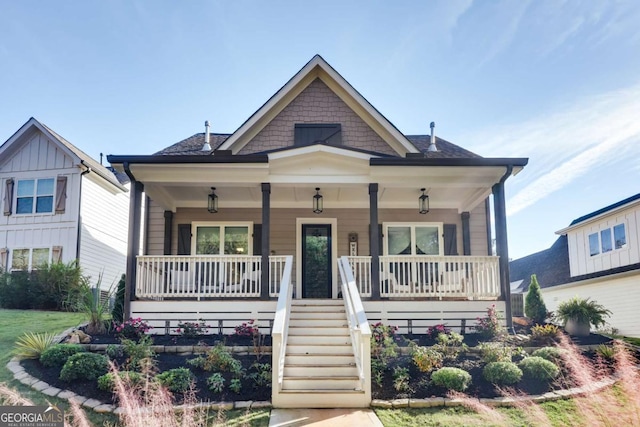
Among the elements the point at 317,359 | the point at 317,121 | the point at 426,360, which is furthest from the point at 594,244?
the point at 317,359

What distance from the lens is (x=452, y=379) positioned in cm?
721

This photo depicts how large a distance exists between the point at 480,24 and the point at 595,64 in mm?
2910

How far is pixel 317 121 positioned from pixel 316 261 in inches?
146

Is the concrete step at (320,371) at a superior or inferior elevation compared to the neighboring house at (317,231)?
inferior

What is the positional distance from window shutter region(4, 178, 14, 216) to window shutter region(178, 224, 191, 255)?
26.6 feet

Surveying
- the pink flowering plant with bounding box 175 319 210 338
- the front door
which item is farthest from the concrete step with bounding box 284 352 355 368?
the front door

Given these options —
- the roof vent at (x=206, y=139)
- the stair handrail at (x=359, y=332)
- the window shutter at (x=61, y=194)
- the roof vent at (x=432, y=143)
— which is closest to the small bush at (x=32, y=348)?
the stair handrail at (x=359, y=332)

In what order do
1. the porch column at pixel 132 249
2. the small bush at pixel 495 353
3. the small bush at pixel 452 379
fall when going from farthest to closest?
the porch column at pixel 132 249
the small bush at pixel 495 353
the small bush at pixel 452 379

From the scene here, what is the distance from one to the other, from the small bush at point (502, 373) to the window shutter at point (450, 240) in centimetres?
625

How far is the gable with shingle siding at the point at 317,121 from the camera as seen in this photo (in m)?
13.5

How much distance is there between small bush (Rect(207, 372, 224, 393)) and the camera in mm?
7053

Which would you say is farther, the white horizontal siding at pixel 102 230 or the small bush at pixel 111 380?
the white horizontal siding at pixel 102 230

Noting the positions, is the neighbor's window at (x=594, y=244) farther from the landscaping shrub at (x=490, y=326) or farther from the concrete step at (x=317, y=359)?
the concrete step at (x=317, y=359)

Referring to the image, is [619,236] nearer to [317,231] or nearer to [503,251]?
[503,251]
